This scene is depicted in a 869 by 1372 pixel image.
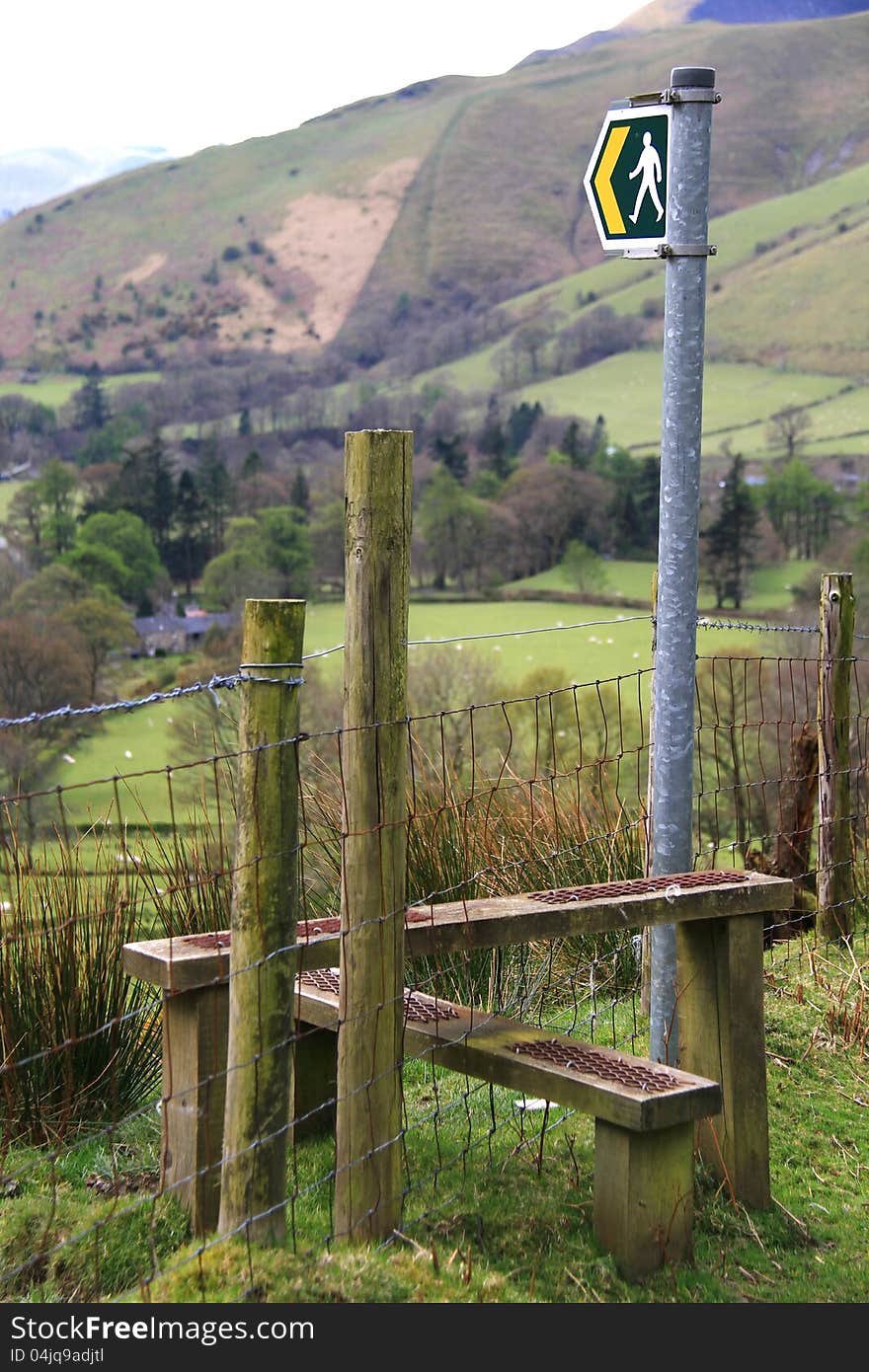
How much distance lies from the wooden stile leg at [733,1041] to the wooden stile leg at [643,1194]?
44cm

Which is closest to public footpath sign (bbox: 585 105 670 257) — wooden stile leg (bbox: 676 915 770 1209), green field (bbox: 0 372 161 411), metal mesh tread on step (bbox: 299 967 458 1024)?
wooden stile leg (bbox: 676 915 770 1209)

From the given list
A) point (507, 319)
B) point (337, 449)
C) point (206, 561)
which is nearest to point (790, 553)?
point (206, 561)

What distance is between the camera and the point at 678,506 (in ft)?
12.7

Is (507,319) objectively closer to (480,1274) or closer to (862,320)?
(862,320)

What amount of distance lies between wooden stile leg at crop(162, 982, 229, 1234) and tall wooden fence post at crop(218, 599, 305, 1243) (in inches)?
11.8

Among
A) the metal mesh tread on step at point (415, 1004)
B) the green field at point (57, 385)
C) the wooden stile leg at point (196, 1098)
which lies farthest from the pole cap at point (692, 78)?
the green field at point (57, 385)

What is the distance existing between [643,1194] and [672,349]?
86.9 inches

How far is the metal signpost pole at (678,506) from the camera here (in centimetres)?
371

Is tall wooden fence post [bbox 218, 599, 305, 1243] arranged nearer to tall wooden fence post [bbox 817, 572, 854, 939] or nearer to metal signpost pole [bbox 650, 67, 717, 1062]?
metal signpost pole [bbox 650, 67, 717, 1062]

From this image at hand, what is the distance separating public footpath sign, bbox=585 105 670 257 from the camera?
148 inches

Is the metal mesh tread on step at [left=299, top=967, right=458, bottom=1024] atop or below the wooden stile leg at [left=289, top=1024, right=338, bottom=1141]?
atop

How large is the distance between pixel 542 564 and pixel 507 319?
80.4 metres

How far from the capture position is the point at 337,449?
→ 143000 mm
